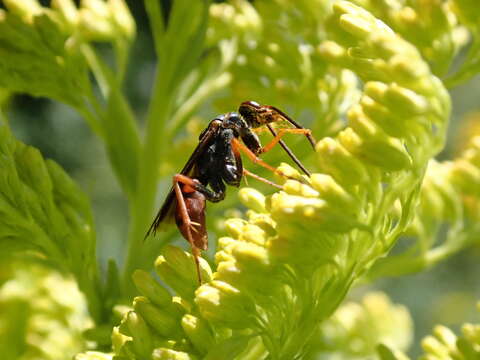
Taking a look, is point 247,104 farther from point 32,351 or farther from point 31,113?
point 31,113

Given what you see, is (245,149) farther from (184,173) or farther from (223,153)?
(184,173)

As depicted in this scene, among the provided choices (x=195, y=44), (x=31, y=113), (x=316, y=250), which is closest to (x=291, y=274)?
(x=316, y=250)

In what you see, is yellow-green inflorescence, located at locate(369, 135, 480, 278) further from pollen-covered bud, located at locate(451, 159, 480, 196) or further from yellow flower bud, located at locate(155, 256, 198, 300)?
yellow flower bud, located at locate(155, 256, 198, 300)

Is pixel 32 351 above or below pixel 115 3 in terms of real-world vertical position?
below

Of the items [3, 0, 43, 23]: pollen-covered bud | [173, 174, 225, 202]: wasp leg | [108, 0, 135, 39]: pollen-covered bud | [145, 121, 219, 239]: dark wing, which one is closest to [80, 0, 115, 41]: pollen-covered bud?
[108, 0, 135, 39]: pollen-covered bud

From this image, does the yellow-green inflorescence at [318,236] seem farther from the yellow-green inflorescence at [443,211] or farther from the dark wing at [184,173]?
the yellow-green inflorescence at [443,211]

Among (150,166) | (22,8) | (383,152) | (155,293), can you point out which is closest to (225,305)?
(155,293)
